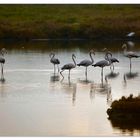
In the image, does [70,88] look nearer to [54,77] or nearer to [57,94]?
[57,94]

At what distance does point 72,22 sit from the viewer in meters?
15.6

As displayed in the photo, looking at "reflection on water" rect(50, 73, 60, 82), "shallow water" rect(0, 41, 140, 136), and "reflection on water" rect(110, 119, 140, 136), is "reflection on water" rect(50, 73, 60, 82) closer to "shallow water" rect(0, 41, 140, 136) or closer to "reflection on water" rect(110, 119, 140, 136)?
"shallow water" rect(0, 41, 140, 136)

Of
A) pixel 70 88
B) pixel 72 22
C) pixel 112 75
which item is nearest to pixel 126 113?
pixel 70 88

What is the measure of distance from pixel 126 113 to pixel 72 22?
6.64m

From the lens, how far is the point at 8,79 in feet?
39.7

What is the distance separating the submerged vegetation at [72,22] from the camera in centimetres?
1468

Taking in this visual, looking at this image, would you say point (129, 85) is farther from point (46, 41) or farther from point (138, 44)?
point (138, 44)

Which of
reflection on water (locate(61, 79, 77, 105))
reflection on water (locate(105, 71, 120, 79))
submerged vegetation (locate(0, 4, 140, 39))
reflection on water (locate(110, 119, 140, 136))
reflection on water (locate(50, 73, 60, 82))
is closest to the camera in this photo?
reflection on water (locate(110, 119, 140, 136))

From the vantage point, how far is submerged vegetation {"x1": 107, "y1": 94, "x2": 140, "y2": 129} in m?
8.97

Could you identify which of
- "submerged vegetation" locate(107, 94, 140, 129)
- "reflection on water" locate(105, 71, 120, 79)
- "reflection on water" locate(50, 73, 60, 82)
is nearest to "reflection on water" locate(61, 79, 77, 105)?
"reflection on water" locate(50, 73, 60, 82)

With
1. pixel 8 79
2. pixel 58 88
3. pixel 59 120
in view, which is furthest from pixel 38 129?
pixel 8 79

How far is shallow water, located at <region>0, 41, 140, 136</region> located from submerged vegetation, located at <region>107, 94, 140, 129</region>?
0.34 feet

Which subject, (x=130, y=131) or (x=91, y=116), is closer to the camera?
(x=130, y=131)
